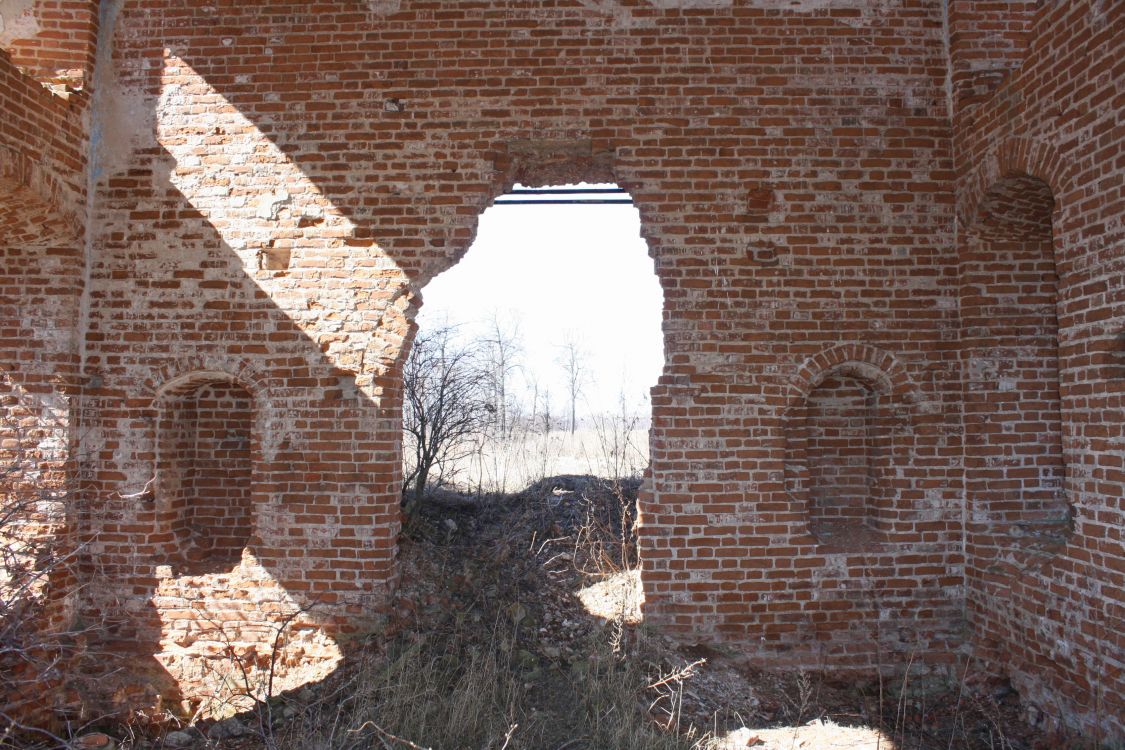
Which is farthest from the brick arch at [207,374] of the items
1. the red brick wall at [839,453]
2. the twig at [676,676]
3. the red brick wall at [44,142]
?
the red brick wall at [839,453]

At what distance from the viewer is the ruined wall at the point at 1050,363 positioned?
386 centimetres

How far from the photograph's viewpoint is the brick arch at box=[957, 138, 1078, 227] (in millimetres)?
4203

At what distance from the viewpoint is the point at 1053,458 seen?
502cm

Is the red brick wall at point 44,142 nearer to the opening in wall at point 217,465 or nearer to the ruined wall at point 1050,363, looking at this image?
the opening in wall at point 217,465

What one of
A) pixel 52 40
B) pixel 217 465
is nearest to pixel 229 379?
pixel 217 465

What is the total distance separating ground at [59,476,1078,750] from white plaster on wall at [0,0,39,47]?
15.9 feet

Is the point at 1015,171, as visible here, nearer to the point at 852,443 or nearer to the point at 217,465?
the point at 852,443

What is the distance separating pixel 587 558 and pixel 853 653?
232 cm

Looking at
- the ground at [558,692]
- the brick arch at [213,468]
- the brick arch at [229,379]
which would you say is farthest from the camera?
the brick arch at [213,468]

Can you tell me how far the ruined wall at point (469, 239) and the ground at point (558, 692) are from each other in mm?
377

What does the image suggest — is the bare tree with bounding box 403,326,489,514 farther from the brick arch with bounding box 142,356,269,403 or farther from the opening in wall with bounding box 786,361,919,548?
the opening in wall with bounding box 786,361,919,548

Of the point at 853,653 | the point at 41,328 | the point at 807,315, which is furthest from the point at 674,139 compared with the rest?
the point at 41,328

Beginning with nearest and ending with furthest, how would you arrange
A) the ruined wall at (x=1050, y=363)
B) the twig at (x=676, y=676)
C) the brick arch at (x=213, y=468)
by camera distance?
the ruined wall at (x=1050, y=363), the twig at (x=676, y=676), the brick arch at (x=213, y=468)

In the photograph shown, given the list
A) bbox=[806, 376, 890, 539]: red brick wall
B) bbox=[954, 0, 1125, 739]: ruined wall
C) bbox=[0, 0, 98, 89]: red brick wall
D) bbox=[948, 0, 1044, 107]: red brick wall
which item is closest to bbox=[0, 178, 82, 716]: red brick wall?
bbox=[0, 0, 98, 89]: red brick wall
